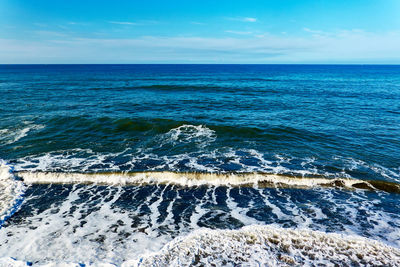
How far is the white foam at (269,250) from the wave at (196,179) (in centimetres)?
438

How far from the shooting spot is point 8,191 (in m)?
12.3

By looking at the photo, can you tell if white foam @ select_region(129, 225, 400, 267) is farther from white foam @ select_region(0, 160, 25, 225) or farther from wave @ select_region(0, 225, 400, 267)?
white foam @ select_region(0, 160, 25, 225)

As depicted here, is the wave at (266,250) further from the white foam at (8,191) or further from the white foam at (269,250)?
the white foam at (8,191)

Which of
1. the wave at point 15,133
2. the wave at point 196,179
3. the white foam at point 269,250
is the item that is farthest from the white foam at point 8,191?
the white foam at point 269,250

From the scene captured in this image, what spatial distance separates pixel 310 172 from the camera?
1428 cm

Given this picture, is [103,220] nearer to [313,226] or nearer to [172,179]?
[172,179]

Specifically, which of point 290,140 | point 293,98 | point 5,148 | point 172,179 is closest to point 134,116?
point 5,148

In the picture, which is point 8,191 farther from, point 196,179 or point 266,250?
point 266,250

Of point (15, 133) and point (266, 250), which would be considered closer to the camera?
point (266, 250)

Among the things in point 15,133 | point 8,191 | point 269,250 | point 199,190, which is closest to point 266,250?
point 269,250

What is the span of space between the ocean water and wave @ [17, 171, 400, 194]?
7 cm

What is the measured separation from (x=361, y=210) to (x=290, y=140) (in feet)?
31.0

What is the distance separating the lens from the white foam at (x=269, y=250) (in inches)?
309

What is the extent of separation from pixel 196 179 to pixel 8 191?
10.3 meters
